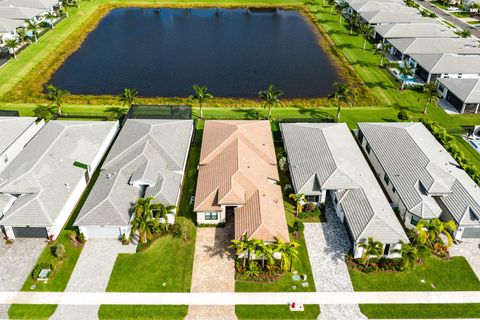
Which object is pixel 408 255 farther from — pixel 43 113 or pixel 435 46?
pixel 435 46

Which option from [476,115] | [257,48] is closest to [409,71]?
[476,115]

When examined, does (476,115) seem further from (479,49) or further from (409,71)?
(479,49)

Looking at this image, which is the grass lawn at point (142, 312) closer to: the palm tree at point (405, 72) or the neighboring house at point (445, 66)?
the palm tree at point (405, 72)

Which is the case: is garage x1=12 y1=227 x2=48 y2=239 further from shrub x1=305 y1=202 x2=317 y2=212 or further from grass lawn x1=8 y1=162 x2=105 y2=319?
shrub x1=305 y1=202 x2=317 y2=212

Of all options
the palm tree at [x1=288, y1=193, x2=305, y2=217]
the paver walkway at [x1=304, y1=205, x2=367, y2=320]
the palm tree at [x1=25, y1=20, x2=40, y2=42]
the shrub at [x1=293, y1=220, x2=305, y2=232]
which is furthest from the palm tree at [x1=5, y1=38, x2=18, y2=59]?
the paver walkway at [x1=304, y1=205, x2=367, y2=320]

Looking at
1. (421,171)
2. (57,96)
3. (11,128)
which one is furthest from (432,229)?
(57,96)

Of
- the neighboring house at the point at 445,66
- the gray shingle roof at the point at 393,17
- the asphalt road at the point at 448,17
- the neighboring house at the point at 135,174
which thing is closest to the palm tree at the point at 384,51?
the neighboring house at the point at 445,66
